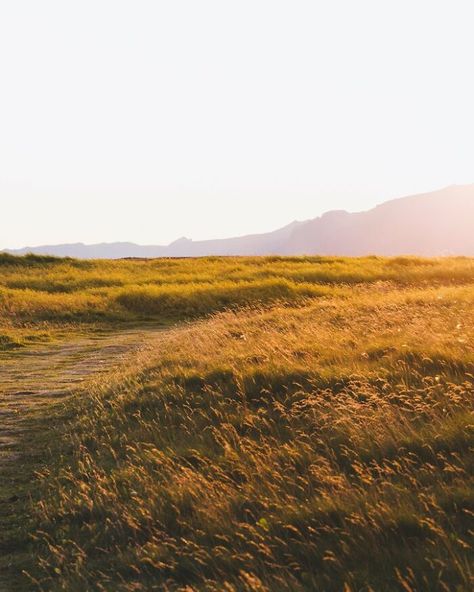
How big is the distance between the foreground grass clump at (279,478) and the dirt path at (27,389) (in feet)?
1.14

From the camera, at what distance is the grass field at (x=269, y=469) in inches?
177

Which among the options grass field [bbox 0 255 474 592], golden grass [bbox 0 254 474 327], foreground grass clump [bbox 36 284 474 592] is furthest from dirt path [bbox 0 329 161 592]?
golden grass [bbox 0 254 474 327]

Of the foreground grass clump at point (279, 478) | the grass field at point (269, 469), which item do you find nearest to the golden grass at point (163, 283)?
the grass field at point (269, 469)

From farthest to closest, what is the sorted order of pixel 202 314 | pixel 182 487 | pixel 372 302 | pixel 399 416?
pixel 202 314 → pixel 372 302 → pixel 399 416 → pixel 182 487

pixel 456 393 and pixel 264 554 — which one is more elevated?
pixel 456 393

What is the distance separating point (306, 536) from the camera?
4832 mm

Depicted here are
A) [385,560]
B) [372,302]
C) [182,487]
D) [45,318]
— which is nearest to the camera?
A: [385,560]

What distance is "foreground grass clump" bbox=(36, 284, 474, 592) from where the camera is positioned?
445cm

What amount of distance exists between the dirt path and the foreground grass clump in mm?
348

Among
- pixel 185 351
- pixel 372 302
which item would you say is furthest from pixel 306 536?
pixel 372 302

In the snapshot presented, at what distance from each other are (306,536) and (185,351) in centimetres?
803

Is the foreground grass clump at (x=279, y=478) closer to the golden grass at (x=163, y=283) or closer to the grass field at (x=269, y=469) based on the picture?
the grass field at (x=269, y=469)

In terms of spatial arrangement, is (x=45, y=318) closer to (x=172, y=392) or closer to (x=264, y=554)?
(x=172, y=392)

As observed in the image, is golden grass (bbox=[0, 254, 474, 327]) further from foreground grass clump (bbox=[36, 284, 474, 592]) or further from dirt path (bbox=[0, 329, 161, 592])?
foreground grass clump (bbox=[36, 284, 474, 592])
